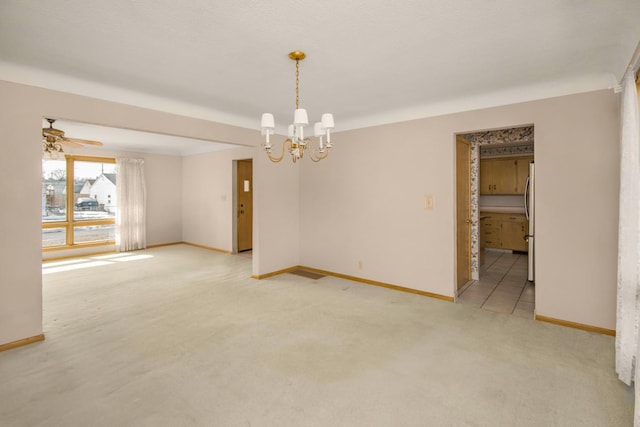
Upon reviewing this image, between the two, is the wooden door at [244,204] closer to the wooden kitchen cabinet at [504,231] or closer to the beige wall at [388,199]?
the beige wall at [388,199]

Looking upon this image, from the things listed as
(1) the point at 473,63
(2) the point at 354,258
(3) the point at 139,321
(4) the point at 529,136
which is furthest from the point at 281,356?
(4) the point at 529,136

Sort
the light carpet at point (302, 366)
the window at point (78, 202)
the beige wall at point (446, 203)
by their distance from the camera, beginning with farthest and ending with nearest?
the window at point (78, 202)
the beige wall at point (446, 203)
the light carpet at point (302, 366)

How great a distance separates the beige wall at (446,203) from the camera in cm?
317

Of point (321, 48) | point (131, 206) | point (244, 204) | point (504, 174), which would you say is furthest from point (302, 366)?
point (504, 174)

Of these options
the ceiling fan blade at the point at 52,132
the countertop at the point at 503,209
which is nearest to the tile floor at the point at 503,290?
the countertop at the point at 503,209

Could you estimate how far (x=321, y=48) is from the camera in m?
2.54

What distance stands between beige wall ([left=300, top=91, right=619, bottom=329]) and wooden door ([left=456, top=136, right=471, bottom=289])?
371mm

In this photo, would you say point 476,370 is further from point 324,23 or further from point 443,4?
point 324,23

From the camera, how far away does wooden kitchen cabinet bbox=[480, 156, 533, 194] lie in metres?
7.31

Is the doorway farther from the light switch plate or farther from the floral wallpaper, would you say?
the light switch plate

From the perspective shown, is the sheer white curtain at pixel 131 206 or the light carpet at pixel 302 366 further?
the sheer white curtain at pixel 131 206

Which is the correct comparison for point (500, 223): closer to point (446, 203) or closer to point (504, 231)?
point (504, 231)

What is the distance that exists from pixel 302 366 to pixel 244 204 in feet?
18.6

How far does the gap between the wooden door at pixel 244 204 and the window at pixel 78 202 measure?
2960 millimetres
